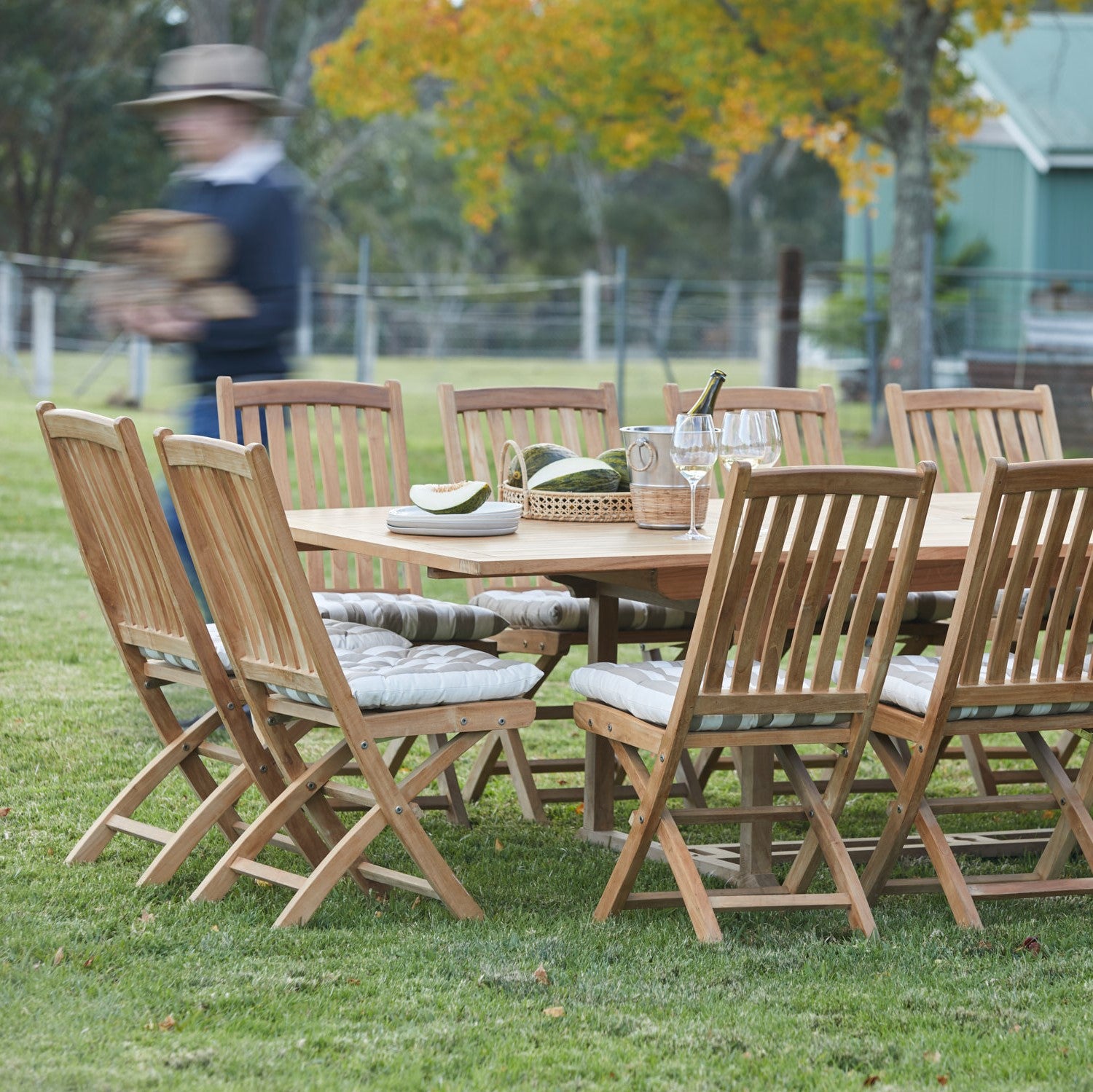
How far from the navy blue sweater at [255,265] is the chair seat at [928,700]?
2.36 m

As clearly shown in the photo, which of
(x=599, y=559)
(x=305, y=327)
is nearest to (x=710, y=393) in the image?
(x=599, y=559)

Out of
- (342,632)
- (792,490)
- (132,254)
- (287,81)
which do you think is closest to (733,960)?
(792,490)

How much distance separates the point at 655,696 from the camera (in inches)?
145

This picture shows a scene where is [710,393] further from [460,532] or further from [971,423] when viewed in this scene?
[971,423]

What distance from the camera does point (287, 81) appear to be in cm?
2892

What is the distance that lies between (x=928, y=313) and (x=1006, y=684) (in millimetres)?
9724

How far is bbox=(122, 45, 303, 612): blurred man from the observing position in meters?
5.23

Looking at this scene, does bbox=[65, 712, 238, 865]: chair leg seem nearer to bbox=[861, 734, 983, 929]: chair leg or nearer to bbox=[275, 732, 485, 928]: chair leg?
bbox=[275, 732, 485, 928]: chair leg

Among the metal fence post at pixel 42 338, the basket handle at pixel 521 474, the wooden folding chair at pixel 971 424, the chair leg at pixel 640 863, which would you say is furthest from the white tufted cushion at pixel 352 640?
the metal fence post at pixel 42 338

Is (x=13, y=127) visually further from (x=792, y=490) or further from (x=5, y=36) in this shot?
(x=792, y=490)

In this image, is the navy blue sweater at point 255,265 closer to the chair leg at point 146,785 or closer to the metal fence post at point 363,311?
the chair leg at point 146,785

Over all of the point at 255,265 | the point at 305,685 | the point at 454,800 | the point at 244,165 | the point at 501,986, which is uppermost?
the point at 244,165

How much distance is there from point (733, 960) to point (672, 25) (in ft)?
39.0

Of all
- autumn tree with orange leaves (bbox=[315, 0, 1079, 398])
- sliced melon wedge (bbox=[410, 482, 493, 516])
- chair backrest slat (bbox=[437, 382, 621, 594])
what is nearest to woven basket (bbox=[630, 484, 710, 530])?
sliced melon wedge (bbox=[410, 482, 493, 516])
